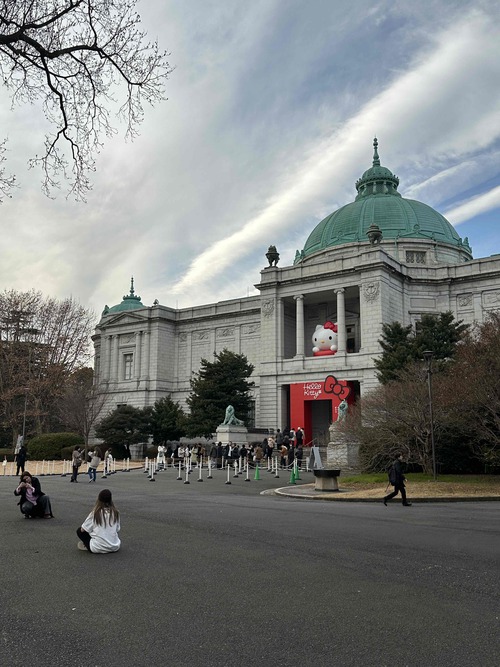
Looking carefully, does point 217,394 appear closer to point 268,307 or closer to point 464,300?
point 268,307

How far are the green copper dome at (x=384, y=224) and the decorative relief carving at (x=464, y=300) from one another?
11217 mm

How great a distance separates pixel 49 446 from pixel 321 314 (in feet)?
95.8

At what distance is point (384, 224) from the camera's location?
65.1 meters

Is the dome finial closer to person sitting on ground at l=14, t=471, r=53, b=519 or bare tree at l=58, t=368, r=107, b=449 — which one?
bare tree at l=58, t=368, r=107, b=449

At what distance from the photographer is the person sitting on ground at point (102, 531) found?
9438mm

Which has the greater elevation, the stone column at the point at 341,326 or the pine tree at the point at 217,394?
the stone column at the point at 341,326

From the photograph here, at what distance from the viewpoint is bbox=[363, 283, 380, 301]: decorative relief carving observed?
51.5 metres

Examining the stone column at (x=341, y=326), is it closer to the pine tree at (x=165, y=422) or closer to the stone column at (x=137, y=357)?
the pine tree at (x=165, y=422)

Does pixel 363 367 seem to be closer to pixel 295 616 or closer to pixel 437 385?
pixel 437 385

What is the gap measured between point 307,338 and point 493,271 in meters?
19.0

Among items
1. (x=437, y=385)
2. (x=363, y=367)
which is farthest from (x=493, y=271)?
(x=437, y=385)

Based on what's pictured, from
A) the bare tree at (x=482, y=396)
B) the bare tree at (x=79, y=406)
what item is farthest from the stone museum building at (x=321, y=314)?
the bare tree at (x=482, y=396)

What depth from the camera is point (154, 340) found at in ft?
223

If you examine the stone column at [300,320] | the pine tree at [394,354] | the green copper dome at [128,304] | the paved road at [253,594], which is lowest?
the paved road at [253,594]
